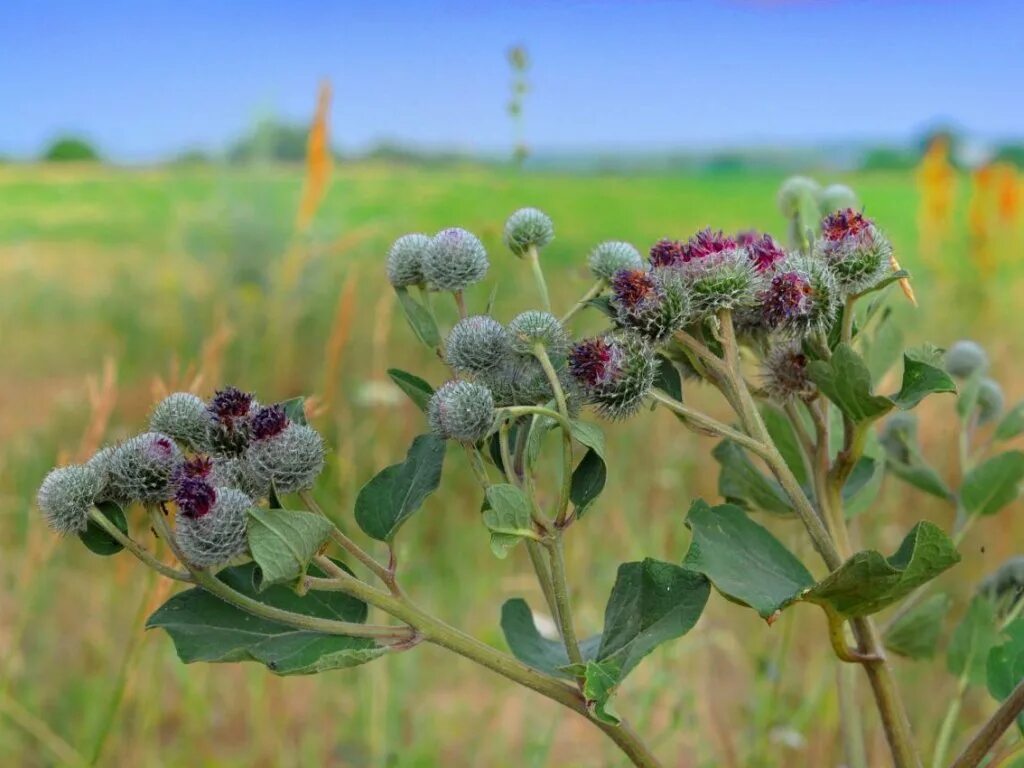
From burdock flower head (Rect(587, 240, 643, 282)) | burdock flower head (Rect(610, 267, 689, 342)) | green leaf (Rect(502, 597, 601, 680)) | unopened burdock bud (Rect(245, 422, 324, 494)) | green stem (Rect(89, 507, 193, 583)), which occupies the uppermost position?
burdock flower head (Rect(587, 240, 643, 282))

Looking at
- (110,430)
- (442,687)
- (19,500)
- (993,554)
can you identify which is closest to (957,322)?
(993,554)

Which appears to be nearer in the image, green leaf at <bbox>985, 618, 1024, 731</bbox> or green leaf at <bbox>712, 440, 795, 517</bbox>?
green leaf at <bbox>985, 618, 1024, 731</bbox>

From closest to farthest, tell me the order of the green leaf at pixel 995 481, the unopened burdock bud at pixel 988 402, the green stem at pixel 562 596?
the green stem at pixel 562 596
the green leaf at pixel 995 481
the unopened burdock bud at pixel 988 402

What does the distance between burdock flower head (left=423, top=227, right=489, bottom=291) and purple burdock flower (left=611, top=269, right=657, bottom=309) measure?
219 millimetres

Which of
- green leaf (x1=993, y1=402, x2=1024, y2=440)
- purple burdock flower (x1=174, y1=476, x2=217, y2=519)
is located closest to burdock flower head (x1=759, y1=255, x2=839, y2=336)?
purple burdock flower (x1=174, y1=476, x2=217, y2=519)

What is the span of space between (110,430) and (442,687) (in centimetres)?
269

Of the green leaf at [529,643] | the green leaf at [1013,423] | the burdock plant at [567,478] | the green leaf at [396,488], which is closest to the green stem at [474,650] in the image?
the burdock plant at [567,478]

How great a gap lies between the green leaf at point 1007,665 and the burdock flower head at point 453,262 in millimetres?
886

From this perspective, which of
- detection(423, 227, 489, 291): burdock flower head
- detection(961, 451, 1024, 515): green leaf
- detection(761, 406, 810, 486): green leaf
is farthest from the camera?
detection(961, 451, 1024, 515): green leaf

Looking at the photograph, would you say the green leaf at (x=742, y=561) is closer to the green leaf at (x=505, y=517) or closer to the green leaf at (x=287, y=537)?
the green leaf at (x=505, y=517)

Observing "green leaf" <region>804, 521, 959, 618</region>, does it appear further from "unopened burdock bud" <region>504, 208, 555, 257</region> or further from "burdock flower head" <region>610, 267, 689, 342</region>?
"unopened burdock bud" <region>504, 208, 555, 257</region>

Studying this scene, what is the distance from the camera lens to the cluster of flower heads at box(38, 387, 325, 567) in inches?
43.0

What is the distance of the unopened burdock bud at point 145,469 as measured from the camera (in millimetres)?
1192

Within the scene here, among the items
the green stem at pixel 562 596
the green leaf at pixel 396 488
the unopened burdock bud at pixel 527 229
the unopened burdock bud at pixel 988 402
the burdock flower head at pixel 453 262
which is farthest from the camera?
the unopened burdock bud at pixel 988 402
